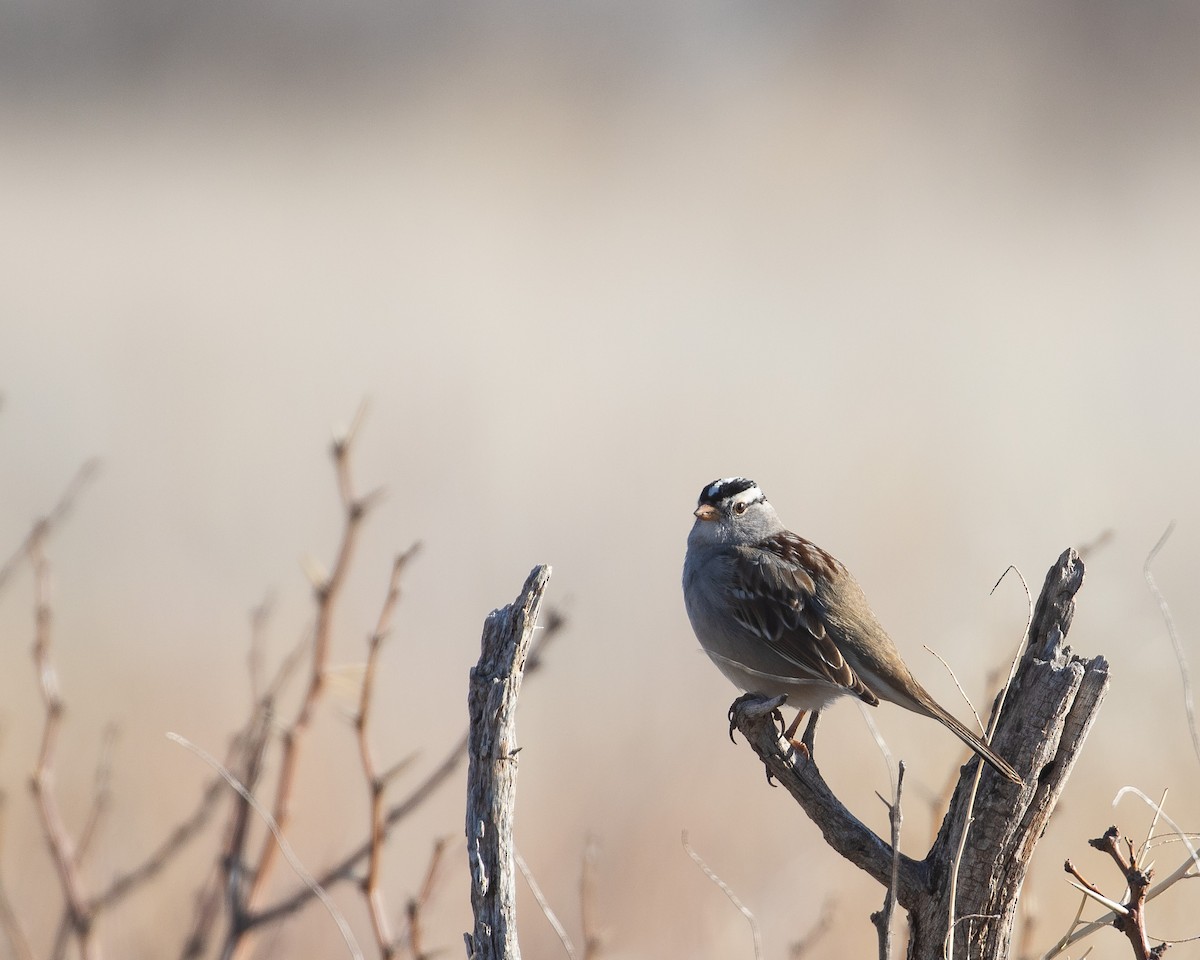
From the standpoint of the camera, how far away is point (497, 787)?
188 centimetres

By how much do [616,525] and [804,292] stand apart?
522 cm


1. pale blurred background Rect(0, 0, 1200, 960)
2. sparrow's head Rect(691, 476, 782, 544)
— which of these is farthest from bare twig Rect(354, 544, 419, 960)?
sparrow's head Rect(691, 476, 782, 544)

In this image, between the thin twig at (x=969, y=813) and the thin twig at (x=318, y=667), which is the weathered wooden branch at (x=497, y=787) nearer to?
the thin twig at (x=969, y=813)

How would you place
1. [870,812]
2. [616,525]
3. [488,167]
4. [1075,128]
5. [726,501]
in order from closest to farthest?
[726,501] < [870,812] < [616,525] < [488,167] < [1075,128]

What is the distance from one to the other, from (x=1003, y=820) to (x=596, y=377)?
26.6ft

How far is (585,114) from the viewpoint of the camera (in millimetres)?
16312

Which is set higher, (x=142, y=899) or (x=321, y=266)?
(x=321, y=266)

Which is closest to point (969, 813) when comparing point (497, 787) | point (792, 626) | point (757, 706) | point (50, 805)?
point (497, 787)

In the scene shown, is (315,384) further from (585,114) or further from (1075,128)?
(1075,128)

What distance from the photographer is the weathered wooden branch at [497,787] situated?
1869 mm

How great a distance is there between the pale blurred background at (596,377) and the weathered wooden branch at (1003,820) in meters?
0.94

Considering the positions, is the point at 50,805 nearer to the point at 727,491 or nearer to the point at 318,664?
the point at 318,664

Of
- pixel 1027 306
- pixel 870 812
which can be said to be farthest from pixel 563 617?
pixel 1027 306

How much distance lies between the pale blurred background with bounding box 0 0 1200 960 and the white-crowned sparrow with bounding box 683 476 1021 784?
38 cm
